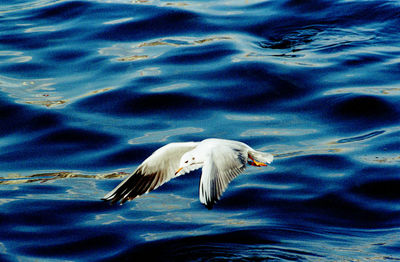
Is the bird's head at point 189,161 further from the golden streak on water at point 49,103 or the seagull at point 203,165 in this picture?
the golden streak on water at point 49,103

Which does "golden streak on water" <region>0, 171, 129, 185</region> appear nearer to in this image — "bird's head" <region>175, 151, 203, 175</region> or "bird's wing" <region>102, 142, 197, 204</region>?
"bird's wing" <region>102, 142, 197, 204</region>

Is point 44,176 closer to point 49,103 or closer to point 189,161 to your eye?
point 49,103

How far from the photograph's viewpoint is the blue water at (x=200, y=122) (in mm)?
7617

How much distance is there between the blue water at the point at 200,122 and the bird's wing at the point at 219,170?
105 cm

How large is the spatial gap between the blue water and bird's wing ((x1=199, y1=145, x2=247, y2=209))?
3.46ft

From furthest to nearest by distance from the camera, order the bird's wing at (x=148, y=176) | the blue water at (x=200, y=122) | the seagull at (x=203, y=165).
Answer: the blue water at (x=200, y=122)
the bird's wing at (x=148, y=176)
the seagull at (x=203, y=165)

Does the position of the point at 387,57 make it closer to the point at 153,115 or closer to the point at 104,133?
the point at 153,115

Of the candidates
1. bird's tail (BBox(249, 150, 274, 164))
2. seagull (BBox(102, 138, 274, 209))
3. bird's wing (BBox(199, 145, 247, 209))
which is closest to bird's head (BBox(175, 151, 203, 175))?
seagull (BBox(102, 138, 274, 209))

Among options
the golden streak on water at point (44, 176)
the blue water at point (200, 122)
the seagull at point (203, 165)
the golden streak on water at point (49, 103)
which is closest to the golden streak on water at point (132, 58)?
the blue water at point (200, 122)

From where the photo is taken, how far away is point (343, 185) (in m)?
8.62

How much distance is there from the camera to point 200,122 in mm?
10227

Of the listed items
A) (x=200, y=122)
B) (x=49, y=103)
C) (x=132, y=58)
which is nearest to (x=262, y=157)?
(x=200, y=122)

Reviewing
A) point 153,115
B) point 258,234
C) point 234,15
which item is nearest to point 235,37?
point 234,15

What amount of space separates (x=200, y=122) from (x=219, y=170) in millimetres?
3939
